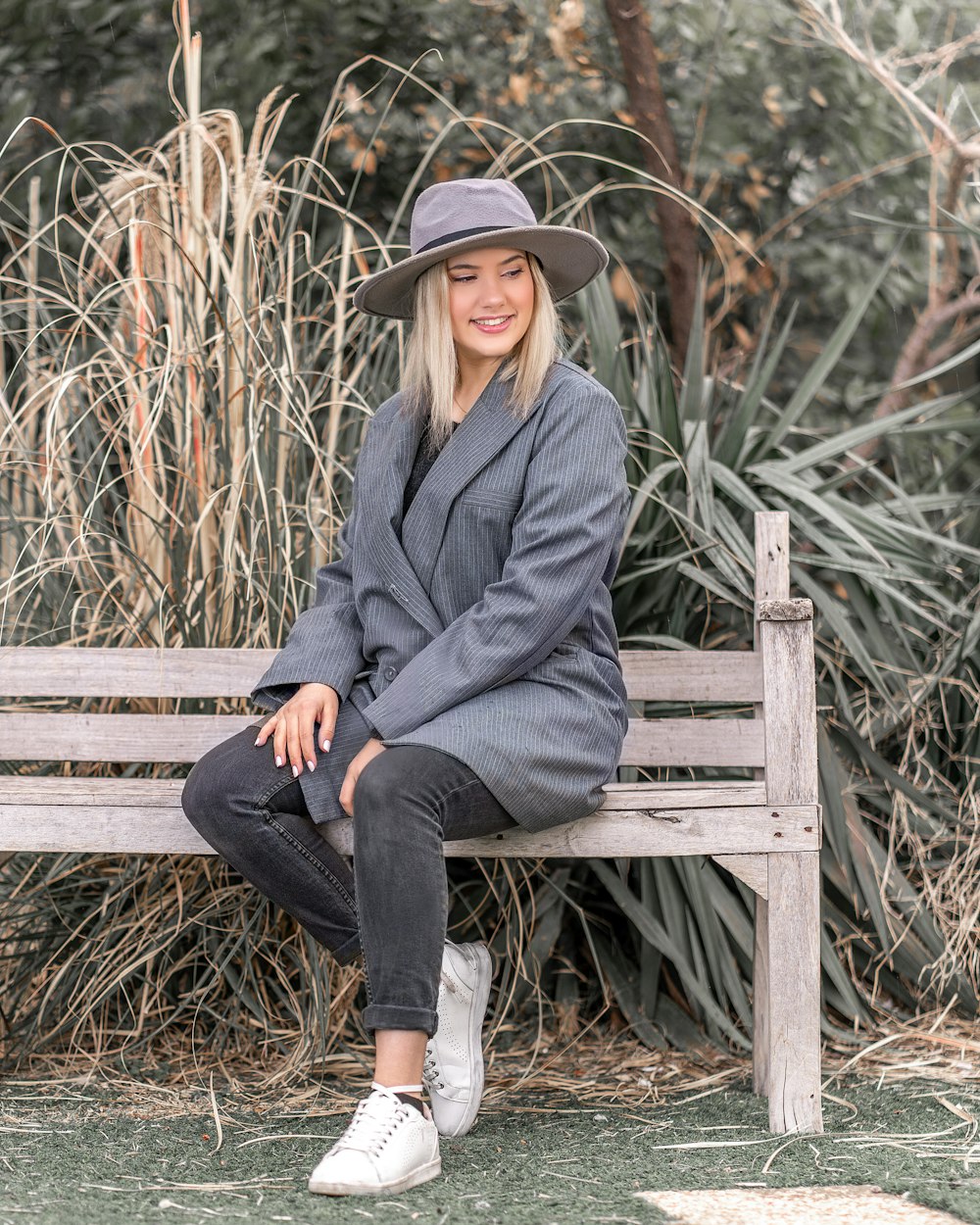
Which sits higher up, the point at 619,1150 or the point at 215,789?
the point at 215,789

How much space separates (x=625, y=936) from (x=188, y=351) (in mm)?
1408

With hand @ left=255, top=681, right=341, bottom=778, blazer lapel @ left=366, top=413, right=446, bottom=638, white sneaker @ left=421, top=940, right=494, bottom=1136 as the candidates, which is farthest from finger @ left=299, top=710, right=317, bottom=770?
white sneaker @ left=421, top=940, right=494, bottom=1136

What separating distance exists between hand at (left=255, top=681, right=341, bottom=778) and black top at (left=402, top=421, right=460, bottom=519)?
12.7 inches

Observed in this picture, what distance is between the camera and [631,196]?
14.0 ft

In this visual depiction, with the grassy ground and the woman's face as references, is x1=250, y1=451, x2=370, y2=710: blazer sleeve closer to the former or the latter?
the woman's face

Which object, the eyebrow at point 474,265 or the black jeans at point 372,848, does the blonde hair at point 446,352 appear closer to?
the eyebrow at point 474,265

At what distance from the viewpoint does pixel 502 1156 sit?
79.3 inches

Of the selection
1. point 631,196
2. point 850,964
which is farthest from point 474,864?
point 631,196

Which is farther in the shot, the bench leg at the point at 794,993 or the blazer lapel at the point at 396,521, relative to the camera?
the blazer lapel at the point at 396,521

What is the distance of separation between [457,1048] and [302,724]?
0.55m

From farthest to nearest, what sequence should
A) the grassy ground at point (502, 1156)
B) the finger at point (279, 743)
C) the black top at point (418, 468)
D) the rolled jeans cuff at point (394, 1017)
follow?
1. the black top at point (418, 468)
2. the finger at point (279, 743)
3. the rolled jeans cuff at point (394, 1017)
4. the grassy ground at point (502, 1156)

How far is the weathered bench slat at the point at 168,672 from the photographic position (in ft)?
7.81

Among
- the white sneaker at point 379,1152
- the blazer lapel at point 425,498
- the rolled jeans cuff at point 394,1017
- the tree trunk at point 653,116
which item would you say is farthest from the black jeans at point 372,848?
the tree trunk at point 653,116

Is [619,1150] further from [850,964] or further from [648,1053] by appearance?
[850,964]
